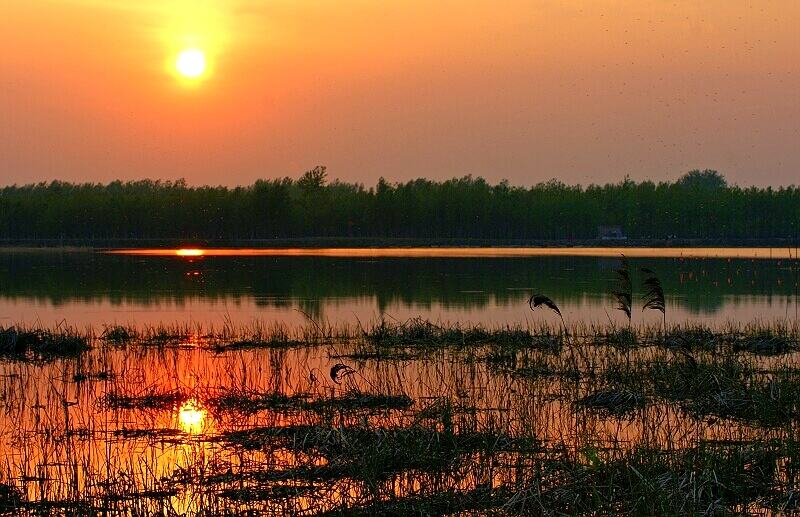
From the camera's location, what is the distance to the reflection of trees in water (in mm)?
49344

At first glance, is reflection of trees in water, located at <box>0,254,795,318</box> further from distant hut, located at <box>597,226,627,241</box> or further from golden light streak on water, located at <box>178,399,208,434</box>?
distant hut, located at <box>597,226,627,241</box>

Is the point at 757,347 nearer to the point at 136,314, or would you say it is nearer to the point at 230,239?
the point at 136,314

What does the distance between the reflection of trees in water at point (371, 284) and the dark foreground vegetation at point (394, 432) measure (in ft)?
59.2

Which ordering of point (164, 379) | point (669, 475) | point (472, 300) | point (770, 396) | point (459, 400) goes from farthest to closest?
point (472, 300), point (164, 379), point (459, 400), point (770, 396), point (669, 475)

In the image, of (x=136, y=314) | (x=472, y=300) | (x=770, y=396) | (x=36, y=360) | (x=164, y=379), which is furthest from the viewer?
(x=472, y=300)

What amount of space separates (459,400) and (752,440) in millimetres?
5574

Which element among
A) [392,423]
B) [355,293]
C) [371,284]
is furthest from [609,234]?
[392,423]

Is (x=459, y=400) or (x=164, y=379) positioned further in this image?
(x=164, y=379)

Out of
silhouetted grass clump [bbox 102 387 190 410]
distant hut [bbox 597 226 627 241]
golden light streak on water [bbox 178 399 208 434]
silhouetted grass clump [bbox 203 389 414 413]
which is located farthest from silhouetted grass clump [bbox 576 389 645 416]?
distant hut [bbox 597 226 627 241]

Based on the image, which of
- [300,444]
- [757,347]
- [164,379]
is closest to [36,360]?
[164,379]

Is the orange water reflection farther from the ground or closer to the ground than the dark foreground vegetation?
farther from the ground

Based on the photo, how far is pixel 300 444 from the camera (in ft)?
45.2

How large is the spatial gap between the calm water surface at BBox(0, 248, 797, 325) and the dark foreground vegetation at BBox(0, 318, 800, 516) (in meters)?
5.42

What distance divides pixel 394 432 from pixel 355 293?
1568 inches
